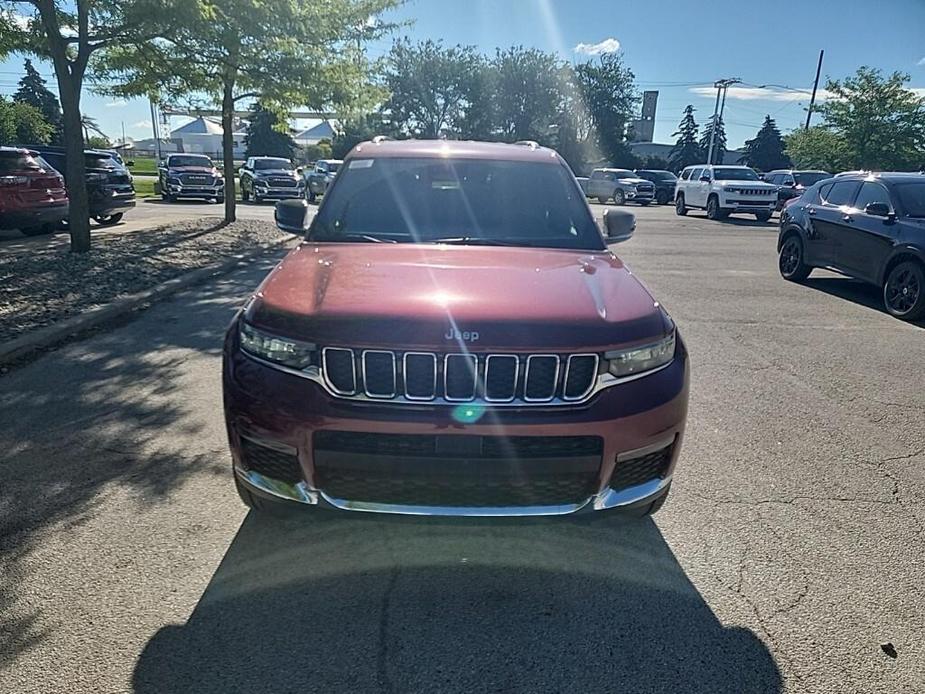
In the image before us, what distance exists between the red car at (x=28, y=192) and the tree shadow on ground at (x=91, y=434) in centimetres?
715

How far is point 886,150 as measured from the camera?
31.8m

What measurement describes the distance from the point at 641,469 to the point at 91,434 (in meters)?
3.30

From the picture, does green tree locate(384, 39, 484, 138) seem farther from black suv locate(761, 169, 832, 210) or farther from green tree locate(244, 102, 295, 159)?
black suv locate(761, 169, 832, 210)

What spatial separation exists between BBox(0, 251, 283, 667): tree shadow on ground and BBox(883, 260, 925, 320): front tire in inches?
305

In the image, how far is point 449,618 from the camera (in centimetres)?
256

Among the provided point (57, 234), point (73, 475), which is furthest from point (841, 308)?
point (57, 234)

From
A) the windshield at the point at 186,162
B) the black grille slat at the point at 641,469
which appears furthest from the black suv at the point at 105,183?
the black grille slat at the point at 641,469

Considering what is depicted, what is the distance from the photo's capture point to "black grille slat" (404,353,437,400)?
2436mm

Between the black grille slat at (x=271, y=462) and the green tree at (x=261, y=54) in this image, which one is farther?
the green tree at (x=261, y=54)

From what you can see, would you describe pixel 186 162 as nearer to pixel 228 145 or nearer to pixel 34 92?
pixel 228 145

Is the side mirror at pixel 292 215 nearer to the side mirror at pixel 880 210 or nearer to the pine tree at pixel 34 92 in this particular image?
the side mirror at pixel 880 210

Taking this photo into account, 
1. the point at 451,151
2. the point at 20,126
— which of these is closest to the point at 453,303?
the point at 451,151

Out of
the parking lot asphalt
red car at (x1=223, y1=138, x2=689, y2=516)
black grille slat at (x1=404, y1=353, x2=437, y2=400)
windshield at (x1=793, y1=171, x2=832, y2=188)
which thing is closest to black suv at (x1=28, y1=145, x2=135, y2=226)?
the parking lot asphalt

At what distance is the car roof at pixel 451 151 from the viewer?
4.25 meters
